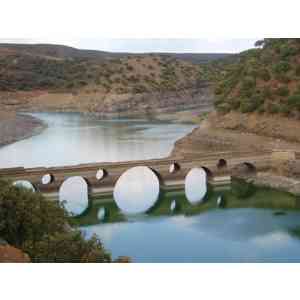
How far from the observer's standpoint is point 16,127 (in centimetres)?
830

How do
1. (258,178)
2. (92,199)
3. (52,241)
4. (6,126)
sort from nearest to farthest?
(52,241) < (6,126) < (92,199) < (258,178)

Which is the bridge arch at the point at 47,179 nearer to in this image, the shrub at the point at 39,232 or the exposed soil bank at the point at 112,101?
the exposed soil bank at the point at 112,101

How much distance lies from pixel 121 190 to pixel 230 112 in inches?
115

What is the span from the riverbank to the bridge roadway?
0.86 meters

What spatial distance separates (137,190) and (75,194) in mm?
1380

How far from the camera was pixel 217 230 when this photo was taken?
845 centimetres

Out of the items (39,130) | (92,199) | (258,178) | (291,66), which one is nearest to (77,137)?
(39,130)

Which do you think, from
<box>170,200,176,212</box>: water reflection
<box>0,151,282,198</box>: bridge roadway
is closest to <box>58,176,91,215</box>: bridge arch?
<box>0,151,282,198</box>: bridge roadway

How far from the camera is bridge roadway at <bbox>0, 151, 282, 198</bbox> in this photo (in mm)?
9367

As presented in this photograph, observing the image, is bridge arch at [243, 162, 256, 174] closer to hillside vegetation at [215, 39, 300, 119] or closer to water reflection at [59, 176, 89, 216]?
hillside vegetation at [215, 39, 300, 119]

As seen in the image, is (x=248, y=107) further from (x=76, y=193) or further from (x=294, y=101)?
(x=76, y=193)

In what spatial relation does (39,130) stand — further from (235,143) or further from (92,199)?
(235,143)

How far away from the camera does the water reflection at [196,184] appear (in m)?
10.5

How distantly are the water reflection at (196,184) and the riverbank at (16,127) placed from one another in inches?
136
